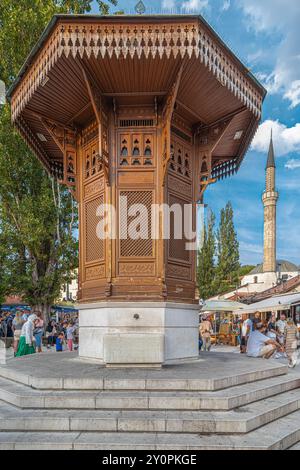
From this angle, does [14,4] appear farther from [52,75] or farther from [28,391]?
[28,391]

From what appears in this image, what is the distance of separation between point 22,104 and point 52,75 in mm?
1252

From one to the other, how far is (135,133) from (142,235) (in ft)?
6.83

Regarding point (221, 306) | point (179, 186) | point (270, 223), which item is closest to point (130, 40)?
point (179, 186)

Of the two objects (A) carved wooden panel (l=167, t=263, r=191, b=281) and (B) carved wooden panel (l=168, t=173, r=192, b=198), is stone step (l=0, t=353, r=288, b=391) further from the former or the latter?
(B) carved wooden panel (l=168, t=173, r=192, b=198)

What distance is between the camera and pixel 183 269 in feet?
28.7

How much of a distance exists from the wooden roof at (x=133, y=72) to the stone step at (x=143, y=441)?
537 centimetres

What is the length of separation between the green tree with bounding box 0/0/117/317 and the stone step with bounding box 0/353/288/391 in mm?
11210

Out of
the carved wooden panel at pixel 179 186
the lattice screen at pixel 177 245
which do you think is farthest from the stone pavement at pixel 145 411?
the carved wooden panel at pixel 179 186

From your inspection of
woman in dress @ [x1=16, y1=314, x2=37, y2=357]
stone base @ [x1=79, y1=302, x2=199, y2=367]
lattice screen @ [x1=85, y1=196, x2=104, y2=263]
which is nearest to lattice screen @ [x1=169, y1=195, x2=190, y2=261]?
stone base @ [x1=79, y1=302, x2=199, y2=367]

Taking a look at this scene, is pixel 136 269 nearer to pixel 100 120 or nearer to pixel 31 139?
pixel 100 120

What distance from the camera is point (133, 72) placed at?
7238 millimetres

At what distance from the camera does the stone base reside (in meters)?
6.94
